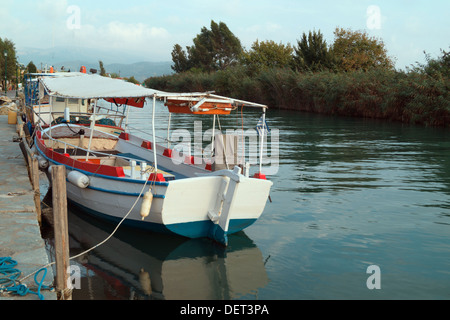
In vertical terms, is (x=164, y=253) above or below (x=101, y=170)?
below

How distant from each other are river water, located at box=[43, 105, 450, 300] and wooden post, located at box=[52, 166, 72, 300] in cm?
121

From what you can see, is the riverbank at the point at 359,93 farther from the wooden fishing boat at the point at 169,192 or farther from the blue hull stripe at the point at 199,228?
the blue hull stripe at the point at 199,228

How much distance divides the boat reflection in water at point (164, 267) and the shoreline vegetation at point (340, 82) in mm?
21876

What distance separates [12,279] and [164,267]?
8.73 feet

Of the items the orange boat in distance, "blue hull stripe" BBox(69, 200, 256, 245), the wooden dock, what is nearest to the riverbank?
the orange boat in distance

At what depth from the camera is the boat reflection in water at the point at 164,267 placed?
677 centimetres

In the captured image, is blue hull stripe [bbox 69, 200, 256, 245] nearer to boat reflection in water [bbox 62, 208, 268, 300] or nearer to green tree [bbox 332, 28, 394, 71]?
boat reflection in water [bbox 62, 208, 268, 300]

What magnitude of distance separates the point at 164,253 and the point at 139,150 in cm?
484

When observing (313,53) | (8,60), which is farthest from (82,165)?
(8,60)

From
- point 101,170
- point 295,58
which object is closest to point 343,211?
point 101,170

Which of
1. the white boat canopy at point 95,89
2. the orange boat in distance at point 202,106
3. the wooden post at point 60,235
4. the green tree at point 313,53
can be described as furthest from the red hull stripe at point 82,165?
the green tree at point 313,53

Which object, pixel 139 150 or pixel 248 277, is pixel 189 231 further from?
pixel 139 150

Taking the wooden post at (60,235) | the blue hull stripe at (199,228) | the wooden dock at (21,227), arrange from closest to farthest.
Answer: the wooden post at (60,235)
the wooden dock at (21,227)
the blue hull stripe at (199,228)

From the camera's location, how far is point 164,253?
8.25 meters
